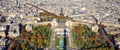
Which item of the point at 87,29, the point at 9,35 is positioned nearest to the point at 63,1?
the point at 87,29

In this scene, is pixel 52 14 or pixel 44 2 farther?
pixel 44 2

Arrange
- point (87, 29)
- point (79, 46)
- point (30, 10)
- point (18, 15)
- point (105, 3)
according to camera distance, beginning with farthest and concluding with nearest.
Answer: point (105, 3), point (30, 10), point (18, 15), point (87, 29), point (79, 46)

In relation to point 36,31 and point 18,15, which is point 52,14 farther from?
point 36,31

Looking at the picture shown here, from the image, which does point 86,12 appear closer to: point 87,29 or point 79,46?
point 87,29

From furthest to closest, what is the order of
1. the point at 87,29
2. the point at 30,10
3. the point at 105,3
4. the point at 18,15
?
the point at 105,3, the point at 30,10, the point at 18,15, the point at 87,29

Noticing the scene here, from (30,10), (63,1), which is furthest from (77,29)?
(63,1)

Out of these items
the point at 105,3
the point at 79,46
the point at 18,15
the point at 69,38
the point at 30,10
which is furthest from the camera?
the point at 105,3

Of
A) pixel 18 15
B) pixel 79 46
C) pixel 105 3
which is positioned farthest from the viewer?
pixel 105 3

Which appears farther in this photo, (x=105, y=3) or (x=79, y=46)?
(x=105, y=3)

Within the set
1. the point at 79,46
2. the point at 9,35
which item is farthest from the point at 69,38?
the point at 9,35
